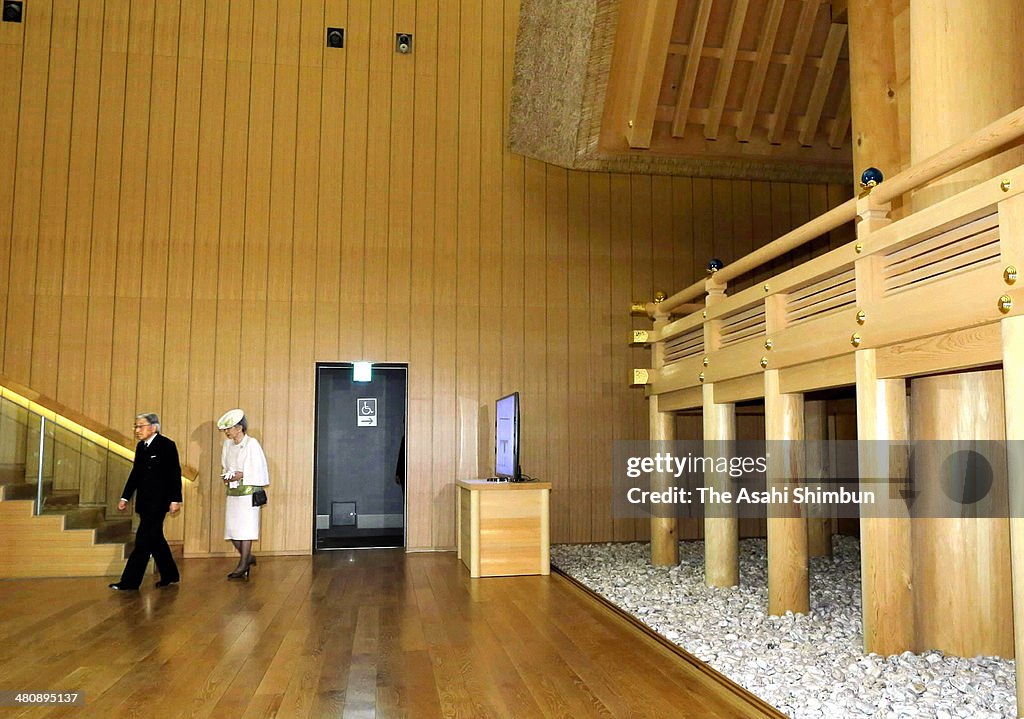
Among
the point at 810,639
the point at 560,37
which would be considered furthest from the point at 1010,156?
the point at 560,37

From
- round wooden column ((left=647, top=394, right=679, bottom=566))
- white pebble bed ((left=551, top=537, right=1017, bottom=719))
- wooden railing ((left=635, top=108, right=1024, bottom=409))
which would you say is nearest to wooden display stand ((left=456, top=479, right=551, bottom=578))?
white pebble bed ((left=551, top=537, right=1017, bottom=719))

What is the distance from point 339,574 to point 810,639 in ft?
12.8

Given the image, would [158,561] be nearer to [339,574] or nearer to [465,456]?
[339,574]

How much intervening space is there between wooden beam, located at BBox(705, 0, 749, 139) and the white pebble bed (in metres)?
4.08

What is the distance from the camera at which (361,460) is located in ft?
29.9

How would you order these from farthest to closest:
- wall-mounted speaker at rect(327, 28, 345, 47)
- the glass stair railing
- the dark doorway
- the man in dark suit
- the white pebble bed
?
the dark doorway → wall-mounted speaker at rect(327, 28, 345, 47) → the glass stair railing → the man in dark suit → the white pebble bed

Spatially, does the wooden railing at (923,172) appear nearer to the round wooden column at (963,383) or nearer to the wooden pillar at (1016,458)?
the round wooden column at (963,383)

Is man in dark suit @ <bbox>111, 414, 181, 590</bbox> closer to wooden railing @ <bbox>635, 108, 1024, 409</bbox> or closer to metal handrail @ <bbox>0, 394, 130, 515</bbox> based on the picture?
metal handrail @ <bbox>0, 394, 130, 515</bbox>

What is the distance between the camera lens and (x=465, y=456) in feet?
27.4

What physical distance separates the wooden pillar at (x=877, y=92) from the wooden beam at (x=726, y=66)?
191 centimetres

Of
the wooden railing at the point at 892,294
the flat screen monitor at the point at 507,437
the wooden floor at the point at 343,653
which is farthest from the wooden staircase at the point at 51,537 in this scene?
the wooden railing at the point at 892,294

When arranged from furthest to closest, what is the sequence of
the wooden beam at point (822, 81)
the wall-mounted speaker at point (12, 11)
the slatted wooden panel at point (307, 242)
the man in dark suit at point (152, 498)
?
the wall-mounted speaker at point (12, 11) < the slatted wooden panel at point (307, 242) < the wooden beam at point (822, 81) < the man in dark suit at point (152, 498)

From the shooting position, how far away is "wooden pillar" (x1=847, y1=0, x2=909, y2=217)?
16.6 ft

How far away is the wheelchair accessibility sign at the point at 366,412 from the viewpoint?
29.6 feet
